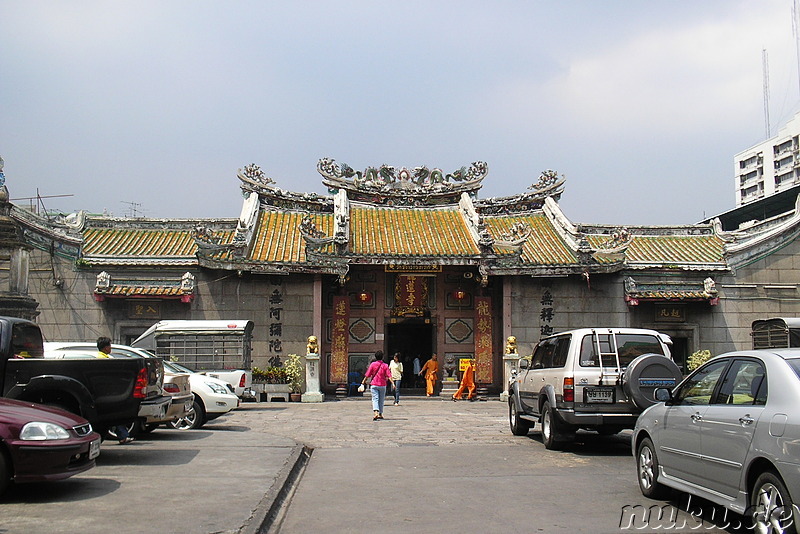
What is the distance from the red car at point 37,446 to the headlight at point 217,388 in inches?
296

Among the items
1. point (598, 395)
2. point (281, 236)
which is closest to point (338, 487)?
point (598, 395)

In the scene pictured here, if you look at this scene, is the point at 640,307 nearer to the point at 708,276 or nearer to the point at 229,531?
the point at 708,276

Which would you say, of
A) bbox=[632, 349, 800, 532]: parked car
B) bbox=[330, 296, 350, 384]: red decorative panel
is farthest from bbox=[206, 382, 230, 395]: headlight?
bbox=[330, 296, 350, 384]: red decorative panel

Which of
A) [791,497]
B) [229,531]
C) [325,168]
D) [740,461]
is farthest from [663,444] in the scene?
[325,168]

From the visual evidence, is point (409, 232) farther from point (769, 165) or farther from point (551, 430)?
point (769, 165)

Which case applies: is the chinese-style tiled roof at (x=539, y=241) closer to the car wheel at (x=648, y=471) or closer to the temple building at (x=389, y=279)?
the temple building at (x=389, y=279)

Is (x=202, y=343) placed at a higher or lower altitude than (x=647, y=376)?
higher

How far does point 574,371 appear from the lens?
36.9 ft

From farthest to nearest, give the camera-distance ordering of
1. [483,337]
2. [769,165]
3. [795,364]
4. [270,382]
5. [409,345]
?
[769,165]
[409,345]
[483,337]
[270,382]
[795,364]

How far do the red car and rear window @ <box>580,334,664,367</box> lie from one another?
280 inches

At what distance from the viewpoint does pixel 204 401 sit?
48.9 feet

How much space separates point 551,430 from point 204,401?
6944 millimetres

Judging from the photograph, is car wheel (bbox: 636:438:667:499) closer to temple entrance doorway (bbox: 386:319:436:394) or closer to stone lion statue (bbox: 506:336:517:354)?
stone lion statue (bbox: 506:336:517:354)

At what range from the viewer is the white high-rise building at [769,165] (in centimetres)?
7244
